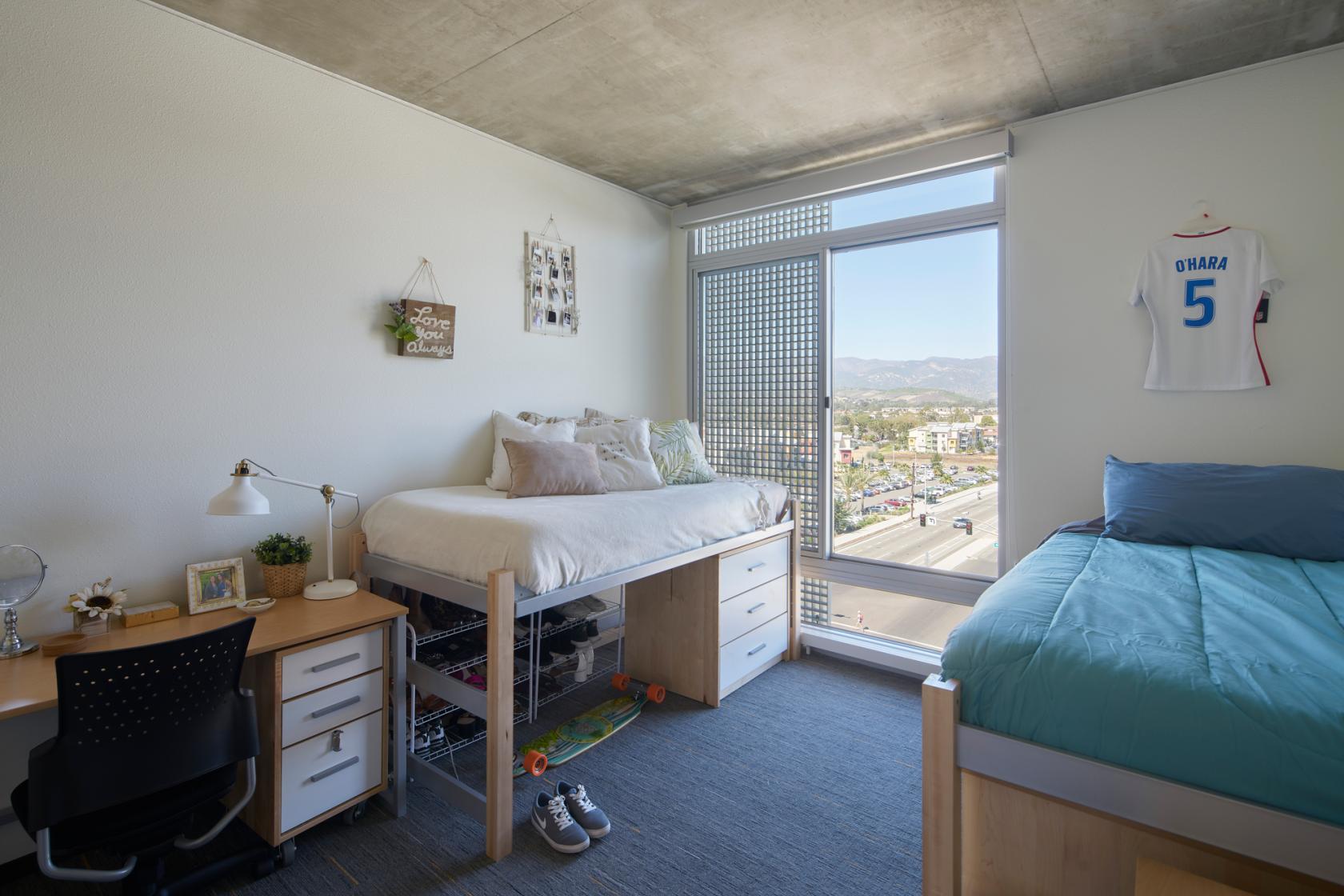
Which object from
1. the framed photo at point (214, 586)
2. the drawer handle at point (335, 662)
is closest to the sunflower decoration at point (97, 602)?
the framed photo at point (214, 586)

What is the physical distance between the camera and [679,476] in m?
3.16

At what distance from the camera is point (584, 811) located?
1.97 m

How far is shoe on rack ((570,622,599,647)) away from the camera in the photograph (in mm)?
2975

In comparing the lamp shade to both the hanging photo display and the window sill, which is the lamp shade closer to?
the hanging photo display

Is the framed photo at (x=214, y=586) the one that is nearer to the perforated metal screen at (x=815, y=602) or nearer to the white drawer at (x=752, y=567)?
the white drawer at (x=752, y=567)

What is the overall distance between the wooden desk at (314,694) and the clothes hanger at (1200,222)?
11.0ft

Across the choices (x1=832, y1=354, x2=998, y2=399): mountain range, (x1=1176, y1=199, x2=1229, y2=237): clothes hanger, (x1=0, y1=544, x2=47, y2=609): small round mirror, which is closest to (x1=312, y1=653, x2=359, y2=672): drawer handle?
(x1=0, y1=544, x2=47, y2=609): small round mirror

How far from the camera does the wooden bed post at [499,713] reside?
1.83 m

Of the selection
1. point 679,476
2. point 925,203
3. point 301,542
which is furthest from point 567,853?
point 925,203

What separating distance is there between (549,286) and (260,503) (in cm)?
181

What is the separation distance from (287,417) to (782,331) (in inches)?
102

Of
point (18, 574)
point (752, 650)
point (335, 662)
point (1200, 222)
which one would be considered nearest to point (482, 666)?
point (335, 662)

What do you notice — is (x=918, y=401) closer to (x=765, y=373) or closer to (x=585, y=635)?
(x=765, y=373)

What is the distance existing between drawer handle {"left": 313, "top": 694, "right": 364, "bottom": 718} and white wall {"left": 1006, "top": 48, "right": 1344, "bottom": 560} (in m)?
2.81
